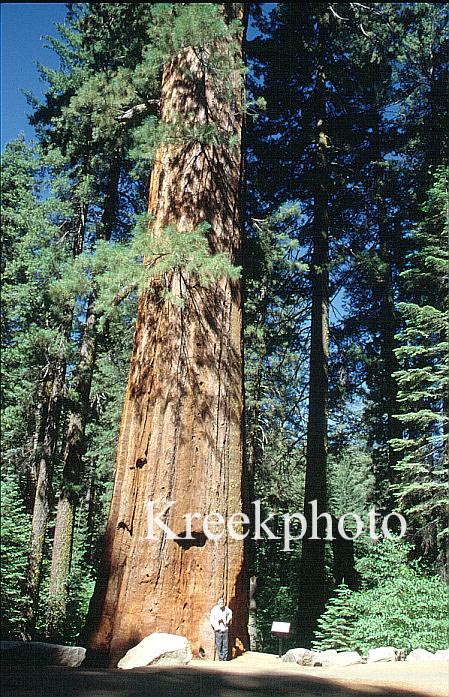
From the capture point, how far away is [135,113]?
890 cm

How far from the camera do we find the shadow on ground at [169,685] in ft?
11.3

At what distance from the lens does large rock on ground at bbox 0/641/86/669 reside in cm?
448

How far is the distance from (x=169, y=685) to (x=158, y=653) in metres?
1.35

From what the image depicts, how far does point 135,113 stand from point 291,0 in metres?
7.09

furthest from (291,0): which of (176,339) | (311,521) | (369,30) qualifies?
(311,521)

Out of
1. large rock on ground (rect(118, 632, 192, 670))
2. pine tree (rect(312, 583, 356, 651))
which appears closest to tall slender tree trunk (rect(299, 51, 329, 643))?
pine tree (rect(312, 583, 356, 651))

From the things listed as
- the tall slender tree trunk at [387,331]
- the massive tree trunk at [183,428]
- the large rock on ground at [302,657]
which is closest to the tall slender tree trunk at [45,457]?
the massive tree trunk at [183,428]

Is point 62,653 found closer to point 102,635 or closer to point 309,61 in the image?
point 102,635

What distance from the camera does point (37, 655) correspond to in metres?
4.68

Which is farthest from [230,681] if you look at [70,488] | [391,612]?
[70,488]

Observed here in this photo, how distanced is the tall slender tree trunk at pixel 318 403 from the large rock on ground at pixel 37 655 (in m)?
6.75

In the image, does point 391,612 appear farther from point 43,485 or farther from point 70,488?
point 43,485

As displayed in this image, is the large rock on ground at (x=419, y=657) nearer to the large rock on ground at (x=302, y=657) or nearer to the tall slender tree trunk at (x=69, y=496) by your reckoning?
the large rock on ground at (x=302, y=657)

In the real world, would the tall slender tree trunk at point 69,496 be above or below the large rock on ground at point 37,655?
above
